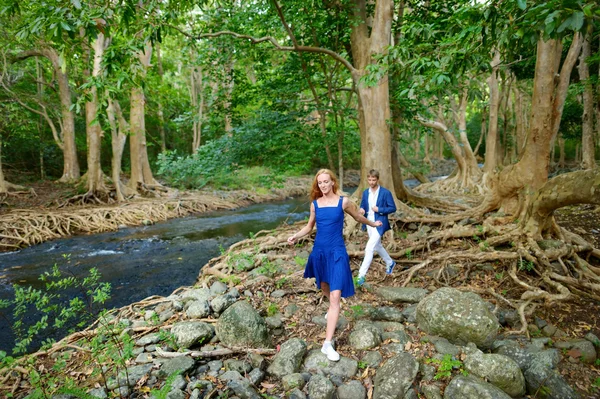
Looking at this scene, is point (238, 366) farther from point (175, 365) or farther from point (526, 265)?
point (526, 265)

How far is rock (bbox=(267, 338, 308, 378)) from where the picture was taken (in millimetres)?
2916

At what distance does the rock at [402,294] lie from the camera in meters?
4.12

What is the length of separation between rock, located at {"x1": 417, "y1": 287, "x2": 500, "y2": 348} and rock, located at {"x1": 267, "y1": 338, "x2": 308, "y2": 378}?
1.30 metres

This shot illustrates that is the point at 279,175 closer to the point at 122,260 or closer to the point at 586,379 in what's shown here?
the point at 122,260

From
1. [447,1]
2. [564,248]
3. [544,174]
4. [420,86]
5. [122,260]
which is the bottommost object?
[122,260]

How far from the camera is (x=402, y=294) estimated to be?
166 inches

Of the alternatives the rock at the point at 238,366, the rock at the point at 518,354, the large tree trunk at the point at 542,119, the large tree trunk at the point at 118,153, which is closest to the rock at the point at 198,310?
the rock at the point at 238,366

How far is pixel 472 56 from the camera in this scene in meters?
3.14

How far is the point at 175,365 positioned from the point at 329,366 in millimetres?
1364

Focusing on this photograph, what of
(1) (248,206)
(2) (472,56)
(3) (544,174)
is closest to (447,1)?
(3) (544,174)

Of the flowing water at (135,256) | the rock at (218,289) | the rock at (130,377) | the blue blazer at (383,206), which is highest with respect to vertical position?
the blue blazer at (383,206)

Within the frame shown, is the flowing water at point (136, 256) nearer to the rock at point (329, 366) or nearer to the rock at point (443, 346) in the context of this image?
the rock at point (329, 366)

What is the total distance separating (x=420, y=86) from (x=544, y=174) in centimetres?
331

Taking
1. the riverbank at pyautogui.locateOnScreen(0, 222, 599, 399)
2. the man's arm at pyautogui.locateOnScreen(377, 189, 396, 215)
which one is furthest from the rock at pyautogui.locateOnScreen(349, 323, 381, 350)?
the man's arm at pyautogui.locateOnScreen(377, 189, 396, 215)
